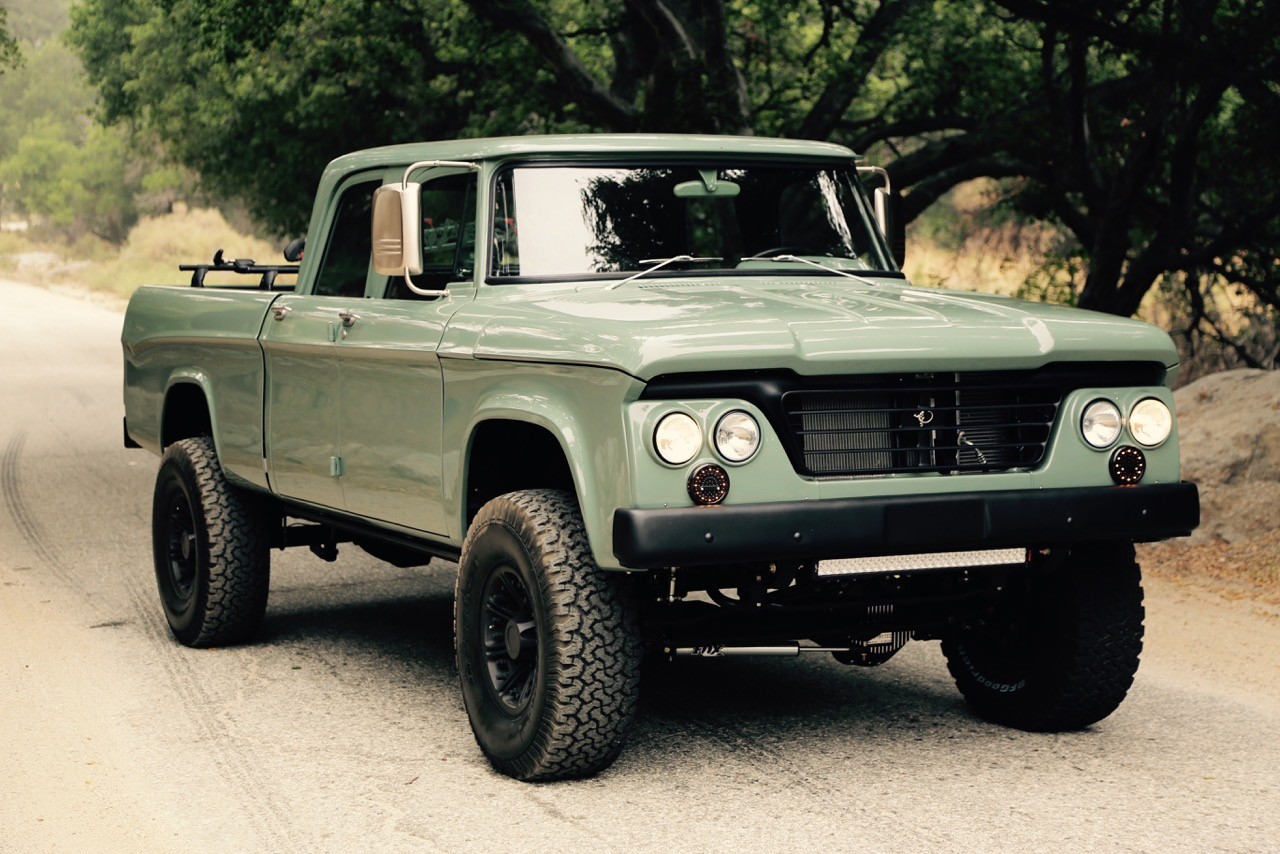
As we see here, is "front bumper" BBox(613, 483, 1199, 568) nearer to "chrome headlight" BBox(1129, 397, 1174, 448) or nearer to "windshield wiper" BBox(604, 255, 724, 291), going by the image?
"chrome headlight" BBox(1129, 397, 1174, 448)

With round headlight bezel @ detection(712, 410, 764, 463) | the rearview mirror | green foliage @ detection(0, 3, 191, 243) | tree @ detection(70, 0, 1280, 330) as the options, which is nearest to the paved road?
round headlight bezel @ detection(712, 410, 764, 463)

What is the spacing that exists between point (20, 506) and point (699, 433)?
781 cm

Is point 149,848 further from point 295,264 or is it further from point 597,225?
point 295,264

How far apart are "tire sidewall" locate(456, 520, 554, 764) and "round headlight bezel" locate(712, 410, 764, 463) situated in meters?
0.69

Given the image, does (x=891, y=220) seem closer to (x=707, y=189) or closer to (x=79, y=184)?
(x=707, y=189)

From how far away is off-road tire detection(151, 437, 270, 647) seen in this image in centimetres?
744

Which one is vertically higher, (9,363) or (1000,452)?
(1000,452)

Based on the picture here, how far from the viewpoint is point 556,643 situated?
17.1ft

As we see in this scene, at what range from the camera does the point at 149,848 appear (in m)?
4.89

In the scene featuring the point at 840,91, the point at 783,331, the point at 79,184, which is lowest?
the point at 79,184

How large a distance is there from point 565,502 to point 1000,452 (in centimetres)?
135

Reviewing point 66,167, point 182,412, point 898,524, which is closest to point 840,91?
→ point 182,412

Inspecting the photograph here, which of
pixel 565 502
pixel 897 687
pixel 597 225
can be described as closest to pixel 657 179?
pixel 597 225

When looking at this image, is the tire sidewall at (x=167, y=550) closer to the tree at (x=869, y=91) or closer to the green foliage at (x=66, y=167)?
the tree at (x=869, y=91)
